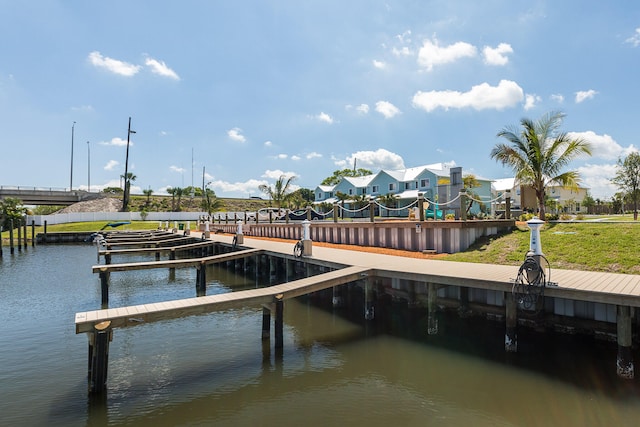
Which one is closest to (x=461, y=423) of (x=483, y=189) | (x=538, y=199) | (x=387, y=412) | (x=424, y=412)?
(x=424, y=412)

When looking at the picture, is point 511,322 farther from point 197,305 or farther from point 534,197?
point 534,197

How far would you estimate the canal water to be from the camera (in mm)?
5355

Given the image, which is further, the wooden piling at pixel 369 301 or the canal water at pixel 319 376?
the wooden piling at pixel 369 301

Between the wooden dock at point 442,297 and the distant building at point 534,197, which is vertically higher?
the distant building at point 534,197

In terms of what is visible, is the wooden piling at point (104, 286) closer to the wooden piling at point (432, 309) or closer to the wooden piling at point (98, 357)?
the wooden piling at point (98, 357)

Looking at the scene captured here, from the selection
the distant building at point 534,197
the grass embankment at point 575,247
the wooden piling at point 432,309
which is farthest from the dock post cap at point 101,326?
the distant building at point 534,197

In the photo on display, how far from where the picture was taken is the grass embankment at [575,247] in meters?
8.91

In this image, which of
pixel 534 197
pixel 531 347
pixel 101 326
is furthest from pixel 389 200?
pixel 101 326

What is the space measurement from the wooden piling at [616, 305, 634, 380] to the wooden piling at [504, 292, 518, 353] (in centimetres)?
155

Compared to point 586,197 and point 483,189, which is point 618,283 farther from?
point 586,197

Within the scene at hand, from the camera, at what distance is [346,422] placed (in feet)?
17.0

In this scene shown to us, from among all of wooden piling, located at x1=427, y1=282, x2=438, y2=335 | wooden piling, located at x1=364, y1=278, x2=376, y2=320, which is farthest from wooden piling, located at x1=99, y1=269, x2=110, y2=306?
wooden piling, located at x1=427, y1=282, x2=438, y2=335

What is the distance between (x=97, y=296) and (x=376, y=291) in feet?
34.4

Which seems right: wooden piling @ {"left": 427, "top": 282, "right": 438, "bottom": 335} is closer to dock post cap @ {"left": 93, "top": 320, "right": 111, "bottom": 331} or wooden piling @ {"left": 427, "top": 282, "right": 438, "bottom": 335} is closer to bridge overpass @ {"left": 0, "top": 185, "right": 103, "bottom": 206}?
dock post cap @ {"left": 93, "top": 320, "right": 111, "bottom": 331}
